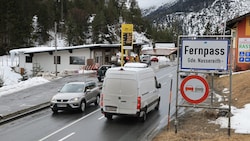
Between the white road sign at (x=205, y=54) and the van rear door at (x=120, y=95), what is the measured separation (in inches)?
156

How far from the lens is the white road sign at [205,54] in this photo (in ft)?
37.2

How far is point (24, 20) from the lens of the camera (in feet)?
301

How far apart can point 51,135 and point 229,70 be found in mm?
7164

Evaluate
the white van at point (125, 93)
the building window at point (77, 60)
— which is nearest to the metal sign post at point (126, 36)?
the building window at point (77, 60)

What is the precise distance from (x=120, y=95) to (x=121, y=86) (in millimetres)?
393

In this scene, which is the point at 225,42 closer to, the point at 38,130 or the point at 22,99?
the point at 38,130

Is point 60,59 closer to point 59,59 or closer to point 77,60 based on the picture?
point 59,59

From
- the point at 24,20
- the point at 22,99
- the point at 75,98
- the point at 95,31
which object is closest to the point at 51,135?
the point at 75,98

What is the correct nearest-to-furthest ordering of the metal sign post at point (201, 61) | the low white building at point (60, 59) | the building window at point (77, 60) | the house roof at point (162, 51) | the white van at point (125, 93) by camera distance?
the metal sign post at point (201, 61)
the white van at point (125, 93)
the low white building at point (60, 59)
the building window at point (77, 60)
the house roof at point (162, 51)

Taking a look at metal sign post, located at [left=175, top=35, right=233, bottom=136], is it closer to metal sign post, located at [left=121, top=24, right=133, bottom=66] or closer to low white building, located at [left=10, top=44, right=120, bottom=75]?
metal sign post, located at [left=121, top=24, right=133, bottom=66]

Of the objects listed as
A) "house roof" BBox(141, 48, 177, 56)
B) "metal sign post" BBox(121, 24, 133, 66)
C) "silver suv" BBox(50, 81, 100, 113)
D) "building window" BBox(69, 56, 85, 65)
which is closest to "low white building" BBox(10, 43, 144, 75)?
"building window" BBox(69, 56, 85, 65)

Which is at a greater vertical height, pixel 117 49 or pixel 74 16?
pixel 74 16

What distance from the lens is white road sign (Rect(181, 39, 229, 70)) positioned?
1133cm

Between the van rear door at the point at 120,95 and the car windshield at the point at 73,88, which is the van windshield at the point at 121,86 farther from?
the car windshield at the point at 73,88
